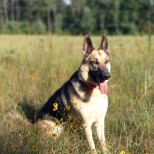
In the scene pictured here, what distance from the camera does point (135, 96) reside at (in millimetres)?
4652

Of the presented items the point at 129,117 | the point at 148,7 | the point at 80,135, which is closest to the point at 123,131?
the point at 129,117

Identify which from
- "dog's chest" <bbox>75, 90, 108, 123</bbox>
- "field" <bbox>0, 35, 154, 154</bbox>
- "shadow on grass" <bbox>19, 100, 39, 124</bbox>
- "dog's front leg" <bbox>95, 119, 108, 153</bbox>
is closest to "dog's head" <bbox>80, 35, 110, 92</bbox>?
"dog's chest" <bbox>75, 90, 108, 123</bbox>

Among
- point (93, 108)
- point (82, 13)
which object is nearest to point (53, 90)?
point (93, 108)

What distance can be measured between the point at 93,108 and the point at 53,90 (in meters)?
1.74

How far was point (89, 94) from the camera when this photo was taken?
3.86 metres

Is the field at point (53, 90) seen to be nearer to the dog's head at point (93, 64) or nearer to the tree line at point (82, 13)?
the dog's head at point (93, 64)

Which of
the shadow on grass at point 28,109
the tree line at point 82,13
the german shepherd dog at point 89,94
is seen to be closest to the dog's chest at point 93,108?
the german shepherd dog at point 89,94

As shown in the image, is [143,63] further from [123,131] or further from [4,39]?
[4,39]

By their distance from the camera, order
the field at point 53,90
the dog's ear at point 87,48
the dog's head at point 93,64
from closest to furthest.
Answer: the field at point 53,90 < the dog's head at point 93,64 < the dog's ear at point 87,48

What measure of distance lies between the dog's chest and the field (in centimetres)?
24

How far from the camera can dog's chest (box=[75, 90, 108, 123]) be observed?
12.3 feet

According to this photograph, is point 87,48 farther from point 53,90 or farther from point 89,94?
point 53,90

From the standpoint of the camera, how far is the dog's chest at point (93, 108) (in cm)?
375

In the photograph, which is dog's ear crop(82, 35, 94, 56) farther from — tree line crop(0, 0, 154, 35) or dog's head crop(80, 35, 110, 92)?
tree line crop(0, 0, 154, 35)
